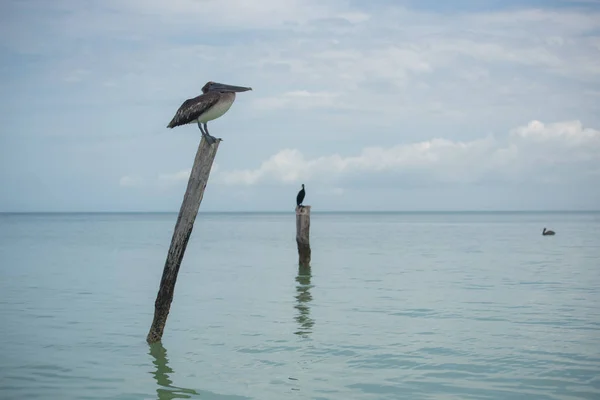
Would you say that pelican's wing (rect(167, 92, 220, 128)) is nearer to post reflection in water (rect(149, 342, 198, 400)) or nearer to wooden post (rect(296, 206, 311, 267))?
post reflection in water (rect(149, 342, 198, 400))

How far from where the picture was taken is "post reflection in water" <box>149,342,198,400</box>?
9.14 m

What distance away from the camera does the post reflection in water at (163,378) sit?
914 cm

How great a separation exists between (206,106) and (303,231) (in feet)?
40.7

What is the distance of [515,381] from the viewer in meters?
9.48

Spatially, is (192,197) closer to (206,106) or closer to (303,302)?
(206,106)

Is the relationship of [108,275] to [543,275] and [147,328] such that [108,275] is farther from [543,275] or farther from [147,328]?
[543,275]

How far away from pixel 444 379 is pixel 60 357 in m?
6.14

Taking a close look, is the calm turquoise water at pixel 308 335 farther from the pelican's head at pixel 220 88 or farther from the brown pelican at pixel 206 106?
the pelican's head at pixel 220 88

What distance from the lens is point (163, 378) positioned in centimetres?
987

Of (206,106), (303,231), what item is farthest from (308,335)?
(303,231)

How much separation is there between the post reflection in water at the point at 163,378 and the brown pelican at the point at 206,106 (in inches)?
144

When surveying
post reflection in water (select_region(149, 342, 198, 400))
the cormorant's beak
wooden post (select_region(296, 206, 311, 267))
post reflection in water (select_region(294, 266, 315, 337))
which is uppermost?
the cormorant's beak

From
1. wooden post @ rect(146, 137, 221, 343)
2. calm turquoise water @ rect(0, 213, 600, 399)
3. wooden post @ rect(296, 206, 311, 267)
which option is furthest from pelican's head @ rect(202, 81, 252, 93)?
wooden post @ rect(296, 206, 311, 267)

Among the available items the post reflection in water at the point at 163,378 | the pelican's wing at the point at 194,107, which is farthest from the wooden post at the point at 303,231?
the pelican's wing at the point at 194,107
